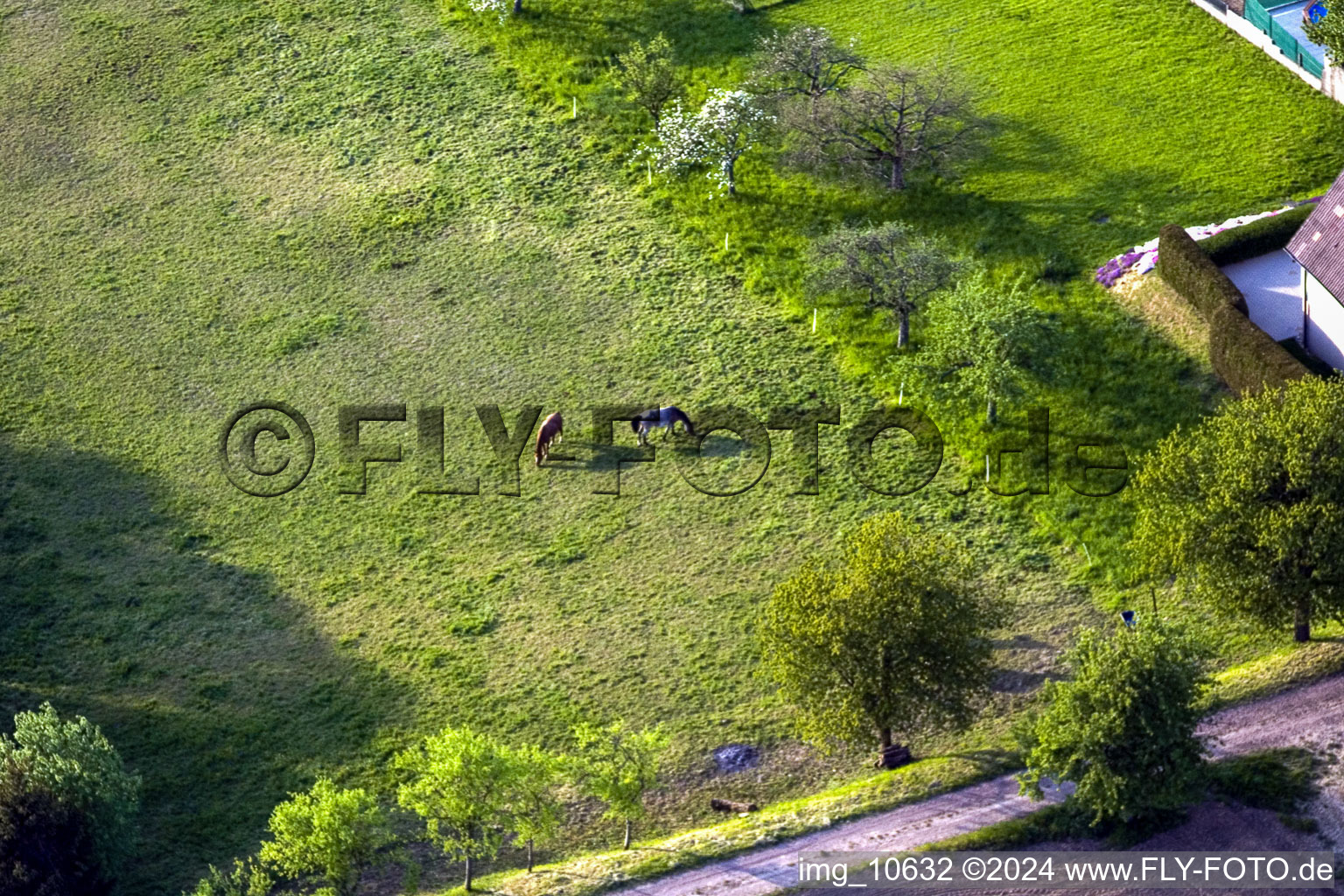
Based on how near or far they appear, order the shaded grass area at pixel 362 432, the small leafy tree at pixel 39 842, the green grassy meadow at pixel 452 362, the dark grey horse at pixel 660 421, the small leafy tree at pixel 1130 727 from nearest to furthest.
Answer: the small leafy tree at pixel 1130 727, the small leafy tree at pixel 39 842, the shaded grass area at pixel 362 432, the green grassy meadow at pixel 452 362, the dark grey horse at pixel 660 421

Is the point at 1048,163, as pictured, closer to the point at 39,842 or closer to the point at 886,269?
the point at 886,269

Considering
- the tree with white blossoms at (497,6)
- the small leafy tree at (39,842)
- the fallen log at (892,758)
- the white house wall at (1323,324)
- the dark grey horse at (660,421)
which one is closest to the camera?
the small leafy tree at (39,842)

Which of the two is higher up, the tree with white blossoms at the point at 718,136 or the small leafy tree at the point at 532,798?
the tree with white blossoms at the point at 718,136

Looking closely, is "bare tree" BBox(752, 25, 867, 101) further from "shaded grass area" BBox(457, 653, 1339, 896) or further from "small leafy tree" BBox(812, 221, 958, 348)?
"shaded grass area" BBox(457, 653, 1339, 896)

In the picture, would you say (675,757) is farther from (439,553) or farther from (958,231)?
(958,231)

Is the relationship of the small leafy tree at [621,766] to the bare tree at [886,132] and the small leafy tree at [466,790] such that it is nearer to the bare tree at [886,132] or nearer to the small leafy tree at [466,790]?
the small leafy tree at [466,790]

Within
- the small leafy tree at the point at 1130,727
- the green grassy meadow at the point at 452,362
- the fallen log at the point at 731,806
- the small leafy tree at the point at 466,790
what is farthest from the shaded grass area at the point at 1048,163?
the small leafy tree at the point at 466,790

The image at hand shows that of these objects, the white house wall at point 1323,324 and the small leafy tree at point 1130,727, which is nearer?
the small leafy tree at point 1130,727

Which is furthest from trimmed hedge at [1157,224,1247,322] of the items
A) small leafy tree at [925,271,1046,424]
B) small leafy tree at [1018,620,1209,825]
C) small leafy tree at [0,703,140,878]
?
small leafy tree at [0,703,140,878]

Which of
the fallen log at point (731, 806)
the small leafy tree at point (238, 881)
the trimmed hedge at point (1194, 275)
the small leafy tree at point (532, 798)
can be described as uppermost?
the trimmed hedge at point (1194, 275)
